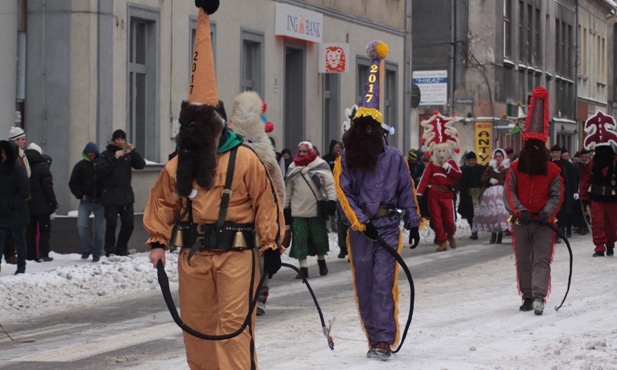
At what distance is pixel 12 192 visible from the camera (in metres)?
16.2

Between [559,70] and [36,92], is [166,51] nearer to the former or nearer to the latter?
[36,92]

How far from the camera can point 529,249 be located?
503 inches

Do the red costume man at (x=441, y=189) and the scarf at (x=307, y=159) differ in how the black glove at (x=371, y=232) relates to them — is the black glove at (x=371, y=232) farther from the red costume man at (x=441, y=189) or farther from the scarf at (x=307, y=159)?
the red costume man at (x=441, y=189)

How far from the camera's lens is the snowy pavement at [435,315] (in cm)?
964

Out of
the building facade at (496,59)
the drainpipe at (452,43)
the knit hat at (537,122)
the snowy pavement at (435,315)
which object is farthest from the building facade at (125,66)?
the drainpipe at (452,43)

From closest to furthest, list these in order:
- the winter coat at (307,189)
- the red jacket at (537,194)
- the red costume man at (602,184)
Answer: the red jacket at (537,194) → the winter coat at (307,189) → the red costume man at (602,184)

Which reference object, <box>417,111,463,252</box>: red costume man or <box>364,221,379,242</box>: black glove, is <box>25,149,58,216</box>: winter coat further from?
<box>364,221,379,242</box>: black glove

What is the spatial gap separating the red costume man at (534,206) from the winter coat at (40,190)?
747 cm

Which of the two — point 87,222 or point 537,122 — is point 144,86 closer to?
point 87,222

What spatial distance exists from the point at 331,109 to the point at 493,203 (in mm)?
6762

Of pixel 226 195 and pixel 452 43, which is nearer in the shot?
pixel 226 195

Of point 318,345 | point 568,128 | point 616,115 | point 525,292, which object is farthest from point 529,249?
point 616,115

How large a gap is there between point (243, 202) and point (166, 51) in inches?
574

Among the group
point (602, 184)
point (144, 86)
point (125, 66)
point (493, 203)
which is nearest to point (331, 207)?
point (602, 184)
